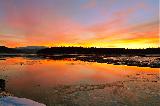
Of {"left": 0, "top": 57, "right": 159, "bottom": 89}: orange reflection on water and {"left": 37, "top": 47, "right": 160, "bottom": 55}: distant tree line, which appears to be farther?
{"left": 37, "top": 47, "right": 160, "bottom": 55}: distant tree line

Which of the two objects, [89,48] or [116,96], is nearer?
[116,96]

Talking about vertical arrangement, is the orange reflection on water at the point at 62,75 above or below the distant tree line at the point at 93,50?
below

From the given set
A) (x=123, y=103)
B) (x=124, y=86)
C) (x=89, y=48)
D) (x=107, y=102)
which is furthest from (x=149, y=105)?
(x=89, y=48)

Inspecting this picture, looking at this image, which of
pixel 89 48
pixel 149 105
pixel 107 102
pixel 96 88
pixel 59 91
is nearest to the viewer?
pixel 149 105

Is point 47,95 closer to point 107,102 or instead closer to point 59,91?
point 59,91

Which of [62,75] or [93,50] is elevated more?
[93,50]

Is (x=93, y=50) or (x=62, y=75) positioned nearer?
(x=62, y=75)

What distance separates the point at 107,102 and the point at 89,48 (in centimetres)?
16449

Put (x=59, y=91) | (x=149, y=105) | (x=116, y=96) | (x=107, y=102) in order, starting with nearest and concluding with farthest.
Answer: (x=149, y=105), (x=107, y=102), (x=116, y=96), (x=59, y=91)

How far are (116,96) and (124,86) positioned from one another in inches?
121

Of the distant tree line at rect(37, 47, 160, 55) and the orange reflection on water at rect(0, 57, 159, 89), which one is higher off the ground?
the distant tree line at rect(37, 47, 160, 55)

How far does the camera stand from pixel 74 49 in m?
182

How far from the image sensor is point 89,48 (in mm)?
175625

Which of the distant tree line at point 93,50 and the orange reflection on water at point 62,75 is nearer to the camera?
the orange reflection on water at point 62,75
